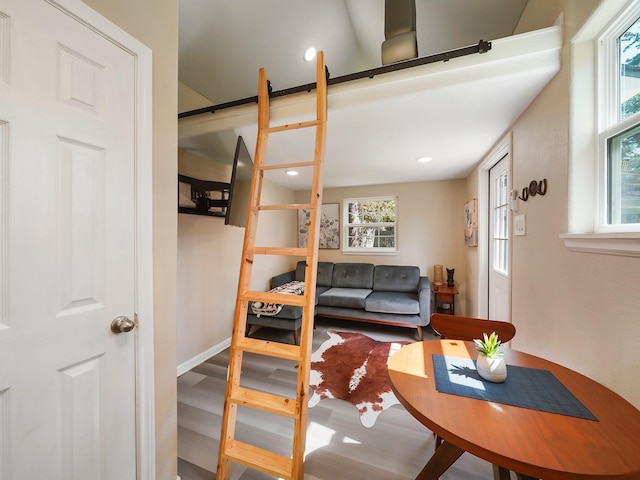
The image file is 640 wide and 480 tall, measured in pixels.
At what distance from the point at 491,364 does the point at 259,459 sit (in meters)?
1.22

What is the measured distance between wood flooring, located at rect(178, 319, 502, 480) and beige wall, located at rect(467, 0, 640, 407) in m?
0.88

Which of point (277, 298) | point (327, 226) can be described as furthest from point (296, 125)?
point (327, 226)

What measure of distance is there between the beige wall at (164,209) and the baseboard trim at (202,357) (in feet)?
4.23

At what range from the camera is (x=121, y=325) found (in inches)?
39.4

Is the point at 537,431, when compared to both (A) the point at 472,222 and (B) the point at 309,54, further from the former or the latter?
(B) the point at 309,54

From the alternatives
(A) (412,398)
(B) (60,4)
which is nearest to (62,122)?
(B) (60,4)

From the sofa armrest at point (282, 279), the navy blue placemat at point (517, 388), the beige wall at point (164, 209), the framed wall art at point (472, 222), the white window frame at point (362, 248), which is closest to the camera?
the navy blue placemat at point (517, 388)

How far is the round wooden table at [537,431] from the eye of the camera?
0.64 metres

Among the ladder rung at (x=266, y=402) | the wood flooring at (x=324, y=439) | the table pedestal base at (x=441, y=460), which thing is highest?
the ladder rung at (x=266, y=402)

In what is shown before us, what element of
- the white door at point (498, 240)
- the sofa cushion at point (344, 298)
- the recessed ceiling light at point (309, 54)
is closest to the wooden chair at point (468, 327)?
the white door at point (498, 240)

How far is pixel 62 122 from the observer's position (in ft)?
2.79

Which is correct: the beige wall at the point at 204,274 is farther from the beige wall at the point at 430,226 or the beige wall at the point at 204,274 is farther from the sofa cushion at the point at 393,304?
the beige wall at the point at 430,226

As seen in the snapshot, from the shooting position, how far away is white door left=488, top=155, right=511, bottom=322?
7.82 feet

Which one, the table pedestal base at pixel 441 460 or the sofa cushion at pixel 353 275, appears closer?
the table pedestal base at pixel 441 460
